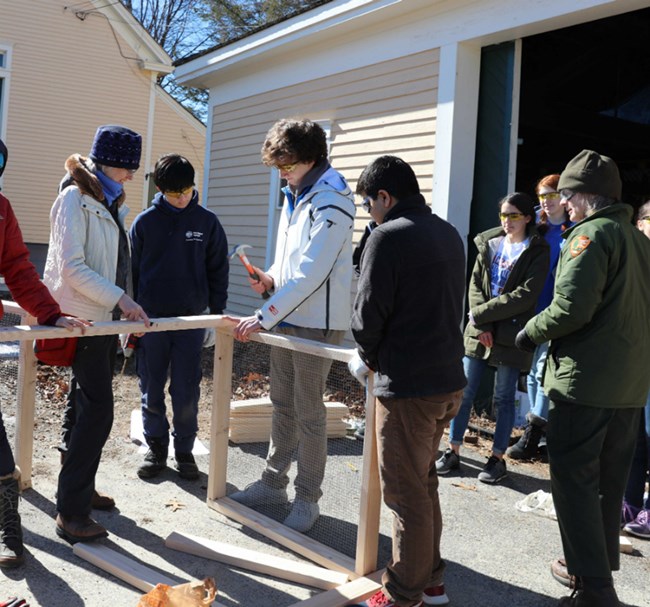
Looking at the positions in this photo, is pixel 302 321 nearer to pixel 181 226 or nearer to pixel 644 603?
pixel 181 226

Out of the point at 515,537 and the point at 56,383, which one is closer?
the point at 515,537

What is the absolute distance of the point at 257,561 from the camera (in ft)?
11.7

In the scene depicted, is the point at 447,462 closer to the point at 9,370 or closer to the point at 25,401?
the point at 25,401

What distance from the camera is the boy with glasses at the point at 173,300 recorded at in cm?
479

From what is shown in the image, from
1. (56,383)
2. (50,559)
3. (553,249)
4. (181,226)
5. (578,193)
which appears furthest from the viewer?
(56,383)

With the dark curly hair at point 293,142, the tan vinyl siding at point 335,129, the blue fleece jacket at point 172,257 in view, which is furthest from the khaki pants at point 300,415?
the tan vinyl siding at point 335,129

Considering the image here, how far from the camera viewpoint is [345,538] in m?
3.75

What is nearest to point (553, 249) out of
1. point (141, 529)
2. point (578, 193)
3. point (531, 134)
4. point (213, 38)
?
point (578, 193)

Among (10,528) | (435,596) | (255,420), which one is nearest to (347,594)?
(435,596)

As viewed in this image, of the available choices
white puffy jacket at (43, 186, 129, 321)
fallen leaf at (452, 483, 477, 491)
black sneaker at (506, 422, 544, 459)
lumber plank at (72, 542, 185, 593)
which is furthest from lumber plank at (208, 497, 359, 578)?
black sneaker at (506, 422, 544, 459)

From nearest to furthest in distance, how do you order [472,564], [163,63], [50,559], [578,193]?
[578,193], [50,559], [472,564], [163,63]

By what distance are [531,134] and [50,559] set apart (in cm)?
974

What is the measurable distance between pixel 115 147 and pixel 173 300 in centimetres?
132

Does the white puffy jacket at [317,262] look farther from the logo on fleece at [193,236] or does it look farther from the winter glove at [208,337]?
the logo on fleece at [193,236]
